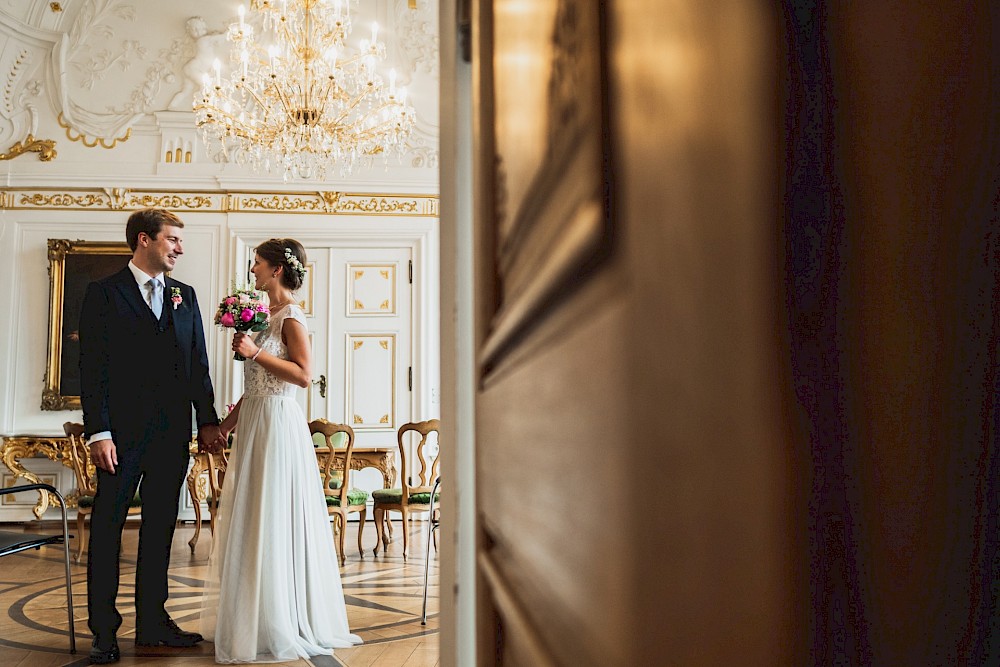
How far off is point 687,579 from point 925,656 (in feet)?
0.23

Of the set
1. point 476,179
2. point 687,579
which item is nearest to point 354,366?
point 476,179

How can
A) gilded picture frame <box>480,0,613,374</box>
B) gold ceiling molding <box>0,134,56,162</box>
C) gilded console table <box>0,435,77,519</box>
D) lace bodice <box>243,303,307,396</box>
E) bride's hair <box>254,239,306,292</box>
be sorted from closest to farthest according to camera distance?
gilded picture frame <box>480,0,613,374</box>, lace bodice <box>243,303,307,396</box>, bride's hair <box>254,239,306,292</box>, gilded console table <box>0,435,77,519</box>, gold ceiling molding <box>0,134,56,162</box>

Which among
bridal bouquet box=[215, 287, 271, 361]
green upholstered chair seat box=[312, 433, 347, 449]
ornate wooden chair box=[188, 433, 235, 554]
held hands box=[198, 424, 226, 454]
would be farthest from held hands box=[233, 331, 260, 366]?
green upholstered chair seat box=[312, 433, 347, 449]

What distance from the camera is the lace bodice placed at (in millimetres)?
3035

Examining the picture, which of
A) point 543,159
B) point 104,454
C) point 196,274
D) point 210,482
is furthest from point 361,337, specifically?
point 543,159

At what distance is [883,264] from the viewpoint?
0.11m

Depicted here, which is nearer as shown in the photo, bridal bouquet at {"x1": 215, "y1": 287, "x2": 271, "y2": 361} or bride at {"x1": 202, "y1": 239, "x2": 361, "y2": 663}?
bride at {"x1": 202, "y1": 239, "x2": 361, "y2": 663}

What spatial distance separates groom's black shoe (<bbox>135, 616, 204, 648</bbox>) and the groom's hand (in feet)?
1.91

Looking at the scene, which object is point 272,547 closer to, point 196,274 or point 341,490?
point 341,490

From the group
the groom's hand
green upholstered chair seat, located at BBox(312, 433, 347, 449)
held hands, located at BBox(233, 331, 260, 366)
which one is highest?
held hands, located at BBox(233, 331, 260, 366)

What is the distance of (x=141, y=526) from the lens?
2951 millimetres

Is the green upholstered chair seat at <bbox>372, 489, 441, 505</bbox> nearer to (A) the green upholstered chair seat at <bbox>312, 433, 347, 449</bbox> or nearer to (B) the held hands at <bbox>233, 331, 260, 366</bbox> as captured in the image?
(A) the green upholstered chair seat at <bbox>312, 433, 347, 449</bbox>

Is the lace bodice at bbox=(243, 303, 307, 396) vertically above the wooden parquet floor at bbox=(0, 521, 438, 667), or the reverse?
the lace bodice at bbox=(243, 303, 307, 396)

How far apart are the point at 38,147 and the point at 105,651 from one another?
19.6 feet
